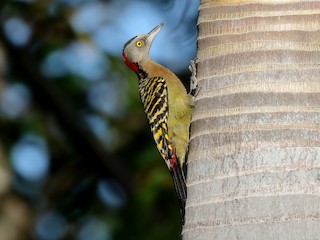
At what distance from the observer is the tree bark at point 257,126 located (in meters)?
5.39

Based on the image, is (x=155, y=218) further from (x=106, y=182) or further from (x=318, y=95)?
(x=318, y=95)

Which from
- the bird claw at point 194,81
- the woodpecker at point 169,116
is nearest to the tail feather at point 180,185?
the woodpecker at point 169,116

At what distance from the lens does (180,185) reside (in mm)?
Result: 7199

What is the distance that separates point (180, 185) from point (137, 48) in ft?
7.68

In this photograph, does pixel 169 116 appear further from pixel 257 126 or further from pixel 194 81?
pixel 257 126

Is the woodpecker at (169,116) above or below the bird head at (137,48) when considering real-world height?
below

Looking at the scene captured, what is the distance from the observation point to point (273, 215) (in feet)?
17.5

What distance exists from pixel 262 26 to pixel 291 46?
216 mm

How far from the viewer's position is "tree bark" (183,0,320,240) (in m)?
5.39

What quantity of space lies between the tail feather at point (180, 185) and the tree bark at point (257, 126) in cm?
107

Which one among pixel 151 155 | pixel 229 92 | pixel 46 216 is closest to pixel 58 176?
pixel 46 216

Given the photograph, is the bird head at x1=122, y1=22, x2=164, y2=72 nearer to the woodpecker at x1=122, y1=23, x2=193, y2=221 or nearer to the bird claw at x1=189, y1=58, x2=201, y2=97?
the woodpecker at x1=122, y1=23, x2=193, y2=221

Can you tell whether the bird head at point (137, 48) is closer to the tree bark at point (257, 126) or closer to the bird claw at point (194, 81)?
the bird claw at point (194, 81)

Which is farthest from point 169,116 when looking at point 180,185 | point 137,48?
point 137,48
